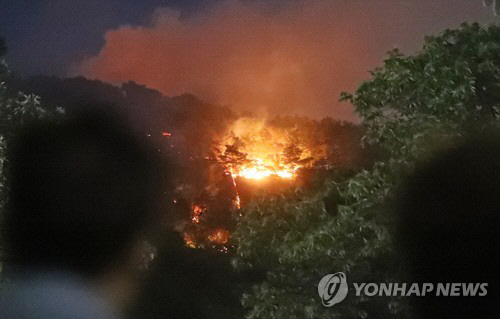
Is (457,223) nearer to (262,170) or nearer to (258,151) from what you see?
(262,170)

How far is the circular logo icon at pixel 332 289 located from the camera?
9.13m

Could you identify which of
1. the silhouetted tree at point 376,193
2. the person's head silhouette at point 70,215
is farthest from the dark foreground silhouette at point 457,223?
the person's head silhouette at point 70,215

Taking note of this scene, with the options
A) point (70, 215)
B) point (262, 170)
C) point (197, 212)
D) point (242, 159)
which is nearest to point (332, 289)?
point (70, 215)

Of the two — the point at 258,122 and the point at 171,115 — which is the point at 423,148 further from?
the point at 171,115

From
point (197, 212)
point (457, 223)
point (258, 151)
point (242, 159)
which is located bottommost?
point (457, 223)

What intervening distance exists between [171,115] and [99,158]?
15.6m

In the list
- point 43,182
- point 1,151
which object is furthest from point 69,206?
point 1,151

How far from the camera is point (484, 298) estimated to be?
7.04 meters

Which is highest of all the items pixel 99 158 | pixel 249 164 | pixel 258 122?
pixel 258 122

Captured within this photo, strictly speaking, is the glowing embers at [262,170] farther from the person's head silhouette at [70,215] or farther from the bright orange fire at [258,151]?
the person's head silhouette at [70,215]

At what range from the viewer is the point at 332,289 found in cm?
923

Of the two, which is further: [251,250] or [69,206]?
[69,206]

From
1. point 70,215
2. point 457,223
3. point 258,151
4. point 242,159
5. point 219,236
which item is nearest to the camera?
point 457,223

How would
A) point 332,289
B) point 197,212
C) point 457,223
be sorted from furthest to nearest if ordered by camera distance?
point 197,212 → point 332,289 → point 457,223
